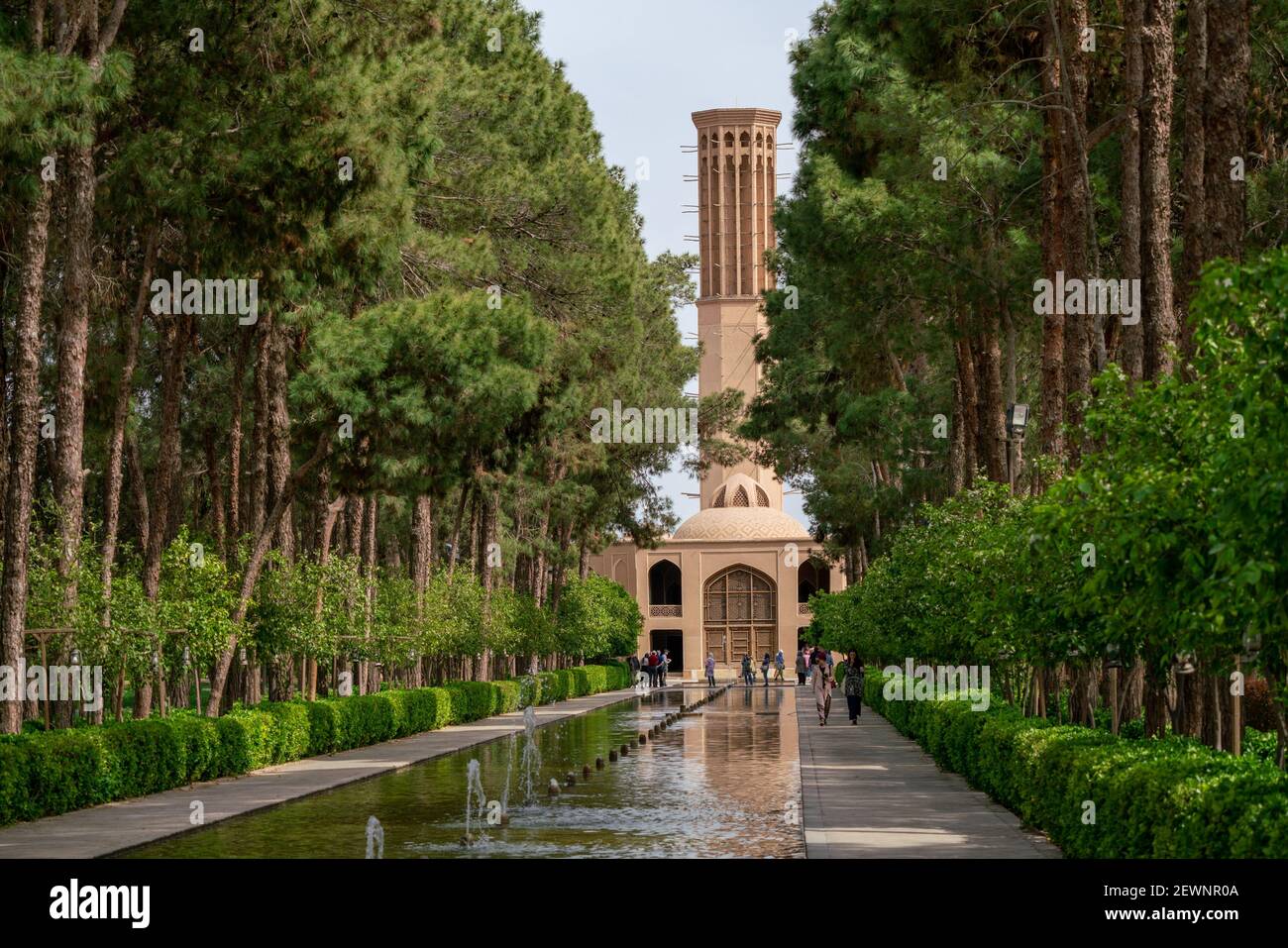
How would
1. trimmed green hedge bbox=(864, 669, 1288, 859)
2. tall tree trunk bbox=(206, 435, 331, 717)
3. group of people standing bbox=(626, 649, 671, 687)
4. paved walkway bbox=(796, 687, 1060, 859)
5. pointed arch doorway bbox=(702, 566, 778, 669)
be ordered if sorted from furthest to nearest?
pointed arch doorway bbox=(702, 566, 778, 669), group of people standing bbox=(626, 649, 671, 687), tall tree trunk bbox=(206, 435, 331, 717), paved walkway bbox=(796, 687, 1060, 859), trimmed green hedge bbox=(864, 669, 1288, 859)

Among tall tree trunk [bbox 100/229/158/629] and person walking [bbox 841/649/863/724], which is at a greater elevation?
tall tree trunk [bbox 100/229/158/629]

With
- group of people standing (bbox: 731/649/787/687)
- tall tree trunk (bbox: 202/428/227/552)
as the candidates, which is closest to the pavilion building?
group of people standing (bbox: 731/649/787/687)

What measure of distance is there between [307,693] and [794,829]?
13.8 meters

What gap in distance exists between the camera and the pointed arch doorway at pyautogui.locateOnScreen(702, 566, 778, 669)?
72375 millimetres

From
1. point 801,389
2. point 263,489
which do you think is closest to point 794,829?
point 263,489

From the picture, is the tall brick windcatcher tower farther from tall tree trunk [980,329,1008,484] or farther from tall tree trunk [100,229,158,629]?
tall tree trunk [980,329,1008,484]

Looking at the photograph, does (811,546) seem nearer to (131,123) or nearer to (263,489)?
(263,489)

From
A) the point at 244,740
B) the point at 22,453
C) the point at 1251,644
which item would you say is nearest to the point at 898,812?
the point at 1251,644

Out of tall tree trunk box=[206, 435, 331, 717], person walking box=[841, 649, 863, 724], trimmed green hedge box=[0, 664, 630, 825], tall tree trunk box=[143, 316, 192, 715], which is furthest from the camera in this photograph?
person walking box=[841, 649, 863, 724]

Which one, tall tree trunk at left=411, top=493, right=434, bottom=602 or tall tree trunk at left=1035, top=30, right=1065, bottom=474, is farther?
tall tree trunk at left=411, top=493, right=434, bottom=602

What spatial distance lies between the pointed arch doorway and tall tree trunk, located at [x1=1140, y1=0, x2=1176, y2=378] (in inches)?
2337

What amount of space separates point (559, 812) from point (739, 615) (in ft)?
187

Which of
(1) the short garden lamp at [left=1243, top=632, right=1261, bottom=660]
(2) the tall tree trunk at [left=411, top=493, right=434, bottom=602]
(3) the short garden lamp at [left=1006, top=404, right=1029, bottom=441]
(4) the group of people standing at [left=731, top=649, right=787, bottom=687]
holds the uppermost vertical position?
(3) the short garden lamp at [left=1006, top=404, right=1029, bottom=441]

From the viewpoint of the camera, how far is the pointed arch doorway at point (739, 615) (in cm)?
7238
